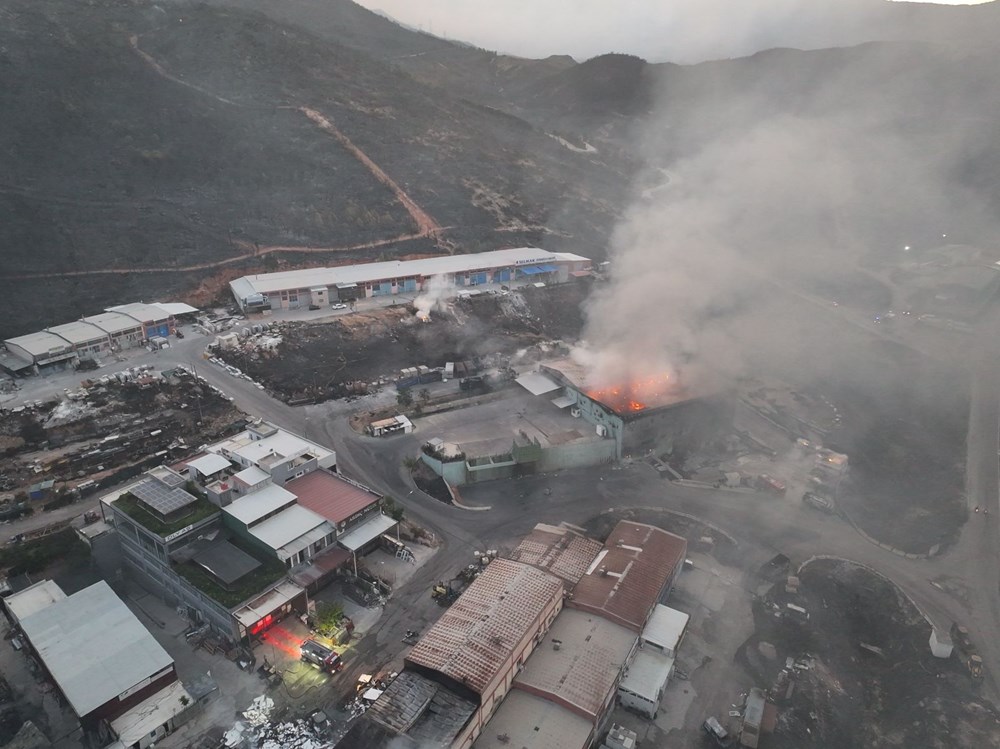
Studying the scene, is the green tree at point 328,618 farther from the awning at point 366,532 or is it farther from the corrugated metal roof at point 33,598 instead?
the corrugated metal roof at point 33,598

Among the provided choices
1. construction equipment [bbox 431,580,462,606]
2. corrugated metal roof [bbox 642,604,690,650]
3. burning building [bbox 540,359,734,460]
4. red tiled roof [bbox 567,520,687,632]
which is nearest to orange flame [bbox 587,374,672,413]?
burning building [bbox 540,359,734,460]

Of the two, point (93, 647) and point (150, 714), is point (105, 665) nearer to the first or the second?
point (93, 647)

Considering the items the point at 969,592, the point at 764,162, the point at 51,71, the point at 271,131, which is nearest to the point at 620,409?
the point at 969,592

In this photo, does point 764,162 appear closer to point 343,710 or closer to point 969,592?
point 969,592

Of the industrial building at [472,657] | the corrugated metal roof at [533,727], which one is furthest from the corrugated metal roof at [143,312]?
the corrugated metal roof at [533,727]

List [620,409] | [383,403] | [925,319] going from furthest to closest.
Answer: [925,319] → [383,403] → [620,409]

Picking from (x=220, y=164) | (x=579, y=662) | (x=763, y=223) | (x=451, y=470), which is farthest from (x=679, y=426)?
(x=220, y=164)
